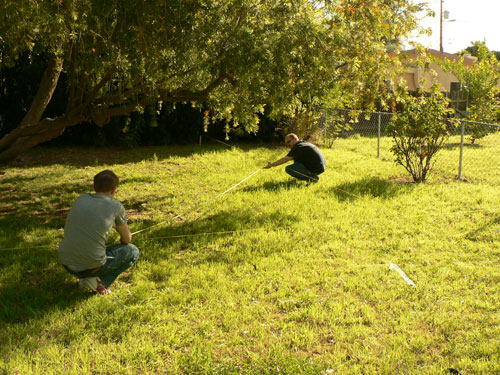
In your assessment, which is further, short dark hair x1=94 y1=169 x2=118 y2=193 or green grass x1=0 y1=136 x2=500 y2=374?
short dark hair x1=94 y1=169 x2=118 y2=193

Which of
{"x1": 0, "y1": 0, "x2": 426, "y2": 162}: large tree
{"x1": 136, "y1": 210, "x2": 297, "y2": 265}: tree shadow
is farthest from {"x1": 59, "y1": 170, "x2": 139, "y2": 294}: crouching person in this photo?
{"x1": 0, "y1": 0, "x2": 426, "y2": 162}: large tree

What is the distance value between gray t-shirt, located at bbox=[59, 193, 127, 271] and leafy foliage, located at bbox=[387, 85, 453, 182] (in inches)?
273

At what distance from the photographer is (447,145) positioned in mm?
15164

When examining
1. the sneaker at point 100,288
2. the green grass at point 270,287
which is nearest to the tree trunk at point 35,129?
the green grass at point 270,287

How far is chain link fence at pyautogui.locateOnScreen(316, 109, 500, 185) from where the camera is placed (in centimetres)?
931

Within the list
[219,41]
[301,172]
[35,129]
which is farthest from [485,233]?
[35,129]

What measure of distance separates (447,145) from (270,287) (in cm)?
1319

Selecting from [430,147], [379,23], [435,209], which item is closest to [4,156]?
[379,23]

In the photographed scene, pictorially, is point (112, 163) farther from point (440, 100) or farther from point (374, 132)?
point (374, 132)

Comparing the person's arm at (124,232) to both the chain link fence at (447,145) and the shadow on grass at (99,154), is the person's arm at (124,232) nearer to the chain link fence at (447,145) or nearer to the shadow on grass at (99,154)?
the chain link fence at (447,145)

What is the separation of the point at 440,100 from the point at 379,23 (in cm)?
298

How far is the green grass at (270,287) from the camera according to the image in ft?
10.2

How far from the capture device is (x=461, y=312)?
371 centimetres

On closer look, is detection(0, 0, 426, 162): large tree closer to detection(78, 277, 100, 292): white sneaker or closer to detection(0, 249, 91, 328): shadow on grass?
detection(0, 249, 91, 328): shadow on grass
